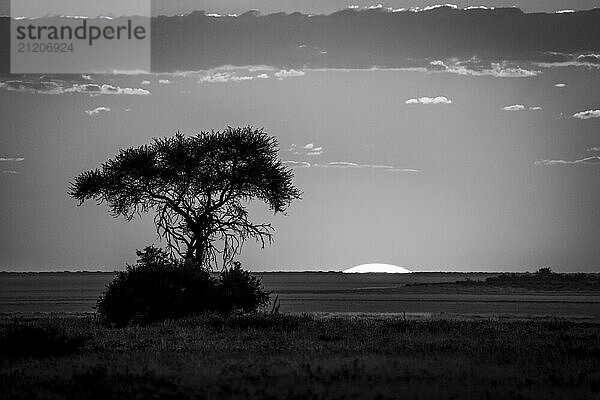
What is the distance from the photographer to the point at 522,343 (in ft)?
105

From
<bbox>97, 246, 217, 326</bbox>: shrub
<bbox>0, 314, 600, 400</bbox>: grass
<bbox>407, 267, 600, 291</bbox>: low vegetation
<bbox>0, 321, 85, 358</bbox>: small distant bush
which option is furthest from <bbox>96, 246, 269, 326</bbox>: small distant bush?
<bbox>407, 267, 600, 291</bbox>: low vegetation

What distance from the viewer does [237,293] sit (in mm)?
46312

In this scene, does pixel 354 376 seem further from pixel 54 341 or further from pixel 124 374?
pixel 54 341

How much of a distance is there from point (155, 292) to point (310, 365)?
2097cm

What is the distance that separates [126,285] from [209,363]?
67.1ft

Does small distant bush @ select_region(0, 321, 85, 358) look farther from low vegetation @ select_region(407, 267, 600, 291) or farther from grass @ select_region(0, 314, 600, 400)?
low vegetation @ select_region(407, 267, 600, 291)

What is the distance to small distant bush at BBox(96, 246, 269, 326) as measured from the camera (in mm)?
43781

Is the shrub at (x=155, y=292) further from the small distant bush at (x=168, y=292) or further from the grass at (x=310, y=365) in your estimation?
the grass at (x=310, y=365)

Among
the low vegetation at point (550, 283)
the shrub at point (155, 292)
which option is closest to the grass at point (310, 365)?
the shrub at point (155, 292)

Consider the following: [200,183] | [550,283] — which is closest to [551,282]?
[550,283]

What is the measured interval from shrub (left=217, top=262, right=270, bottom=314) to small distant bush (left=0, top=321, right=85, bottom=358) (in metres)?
17.0

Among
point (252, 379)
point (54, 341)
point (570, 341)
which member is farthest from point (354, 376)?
point (570, 341)

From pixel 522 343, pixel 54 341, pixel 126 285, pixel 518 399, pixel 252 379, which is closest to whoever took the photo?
pixel 518 399

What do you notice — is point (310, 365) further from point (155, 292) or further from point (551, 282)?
point (551, 282)
